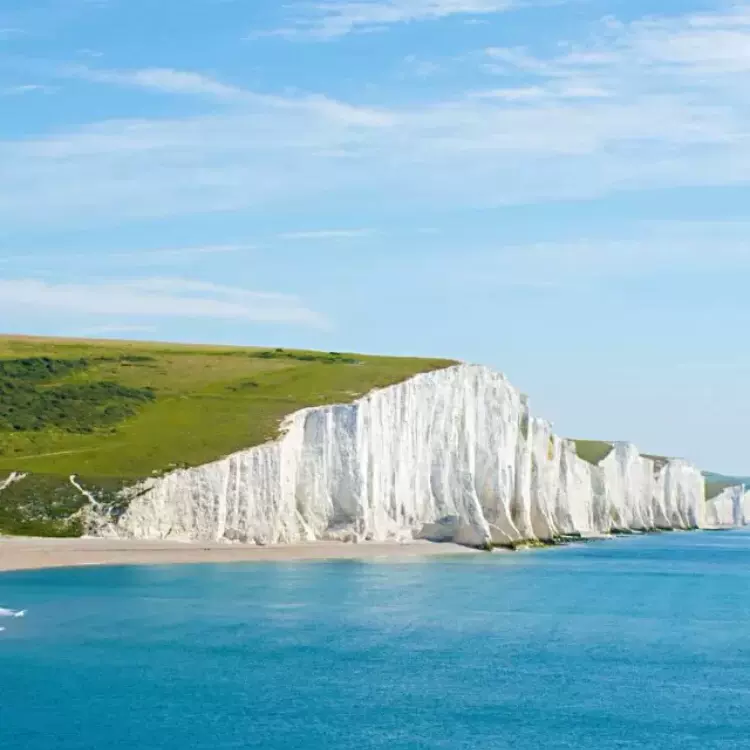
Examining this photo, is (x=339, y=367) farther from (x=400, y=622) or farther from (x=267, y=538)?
(x=400, y=622)

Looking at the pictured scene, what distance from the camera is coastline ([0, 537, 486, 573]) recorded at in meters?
57.0

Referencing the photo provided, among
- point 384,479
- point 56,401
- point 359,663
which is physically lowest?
point 359,663

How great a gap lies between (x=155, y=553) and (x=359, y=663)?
2557cm

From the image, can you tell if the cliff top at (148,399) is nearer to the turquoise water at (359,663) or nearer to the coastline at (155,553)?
the coastline at (155,553)

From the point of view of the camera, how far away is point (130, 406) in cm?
7800

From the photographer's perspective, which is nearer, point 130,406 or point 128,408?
point 128,408

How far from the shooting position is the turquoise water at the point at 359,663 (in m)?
28.8

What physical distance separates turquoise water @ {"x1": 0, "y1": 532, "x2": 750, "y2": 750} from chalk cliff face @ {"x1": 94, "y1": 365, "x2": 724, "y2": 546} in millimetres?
5947

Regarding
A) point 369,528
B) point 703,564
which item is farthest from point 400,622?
point 703,564

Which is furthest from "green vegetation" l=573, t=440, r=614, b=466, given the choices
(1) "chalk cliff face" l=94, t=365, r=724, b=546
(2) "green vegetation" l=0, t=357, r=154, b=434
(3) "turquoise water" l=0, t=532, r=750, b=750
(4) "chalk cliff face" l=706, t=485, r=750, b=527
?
(3) "turquoise water" l=0, t=532, r=750, b=750

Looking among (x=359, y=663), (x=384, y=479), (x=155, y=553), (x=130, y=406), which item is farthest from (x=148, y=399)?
(x=359, y=663)

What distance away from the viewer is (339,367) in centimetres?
8812

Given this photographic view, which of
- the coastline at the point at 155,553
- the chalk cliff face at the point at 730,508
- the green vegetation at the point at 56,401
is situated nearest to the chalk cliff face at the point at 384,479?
the coastline at the point at 155,553

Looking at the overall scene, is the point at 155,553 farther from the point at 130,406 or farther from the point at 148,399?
the point at 148,399
